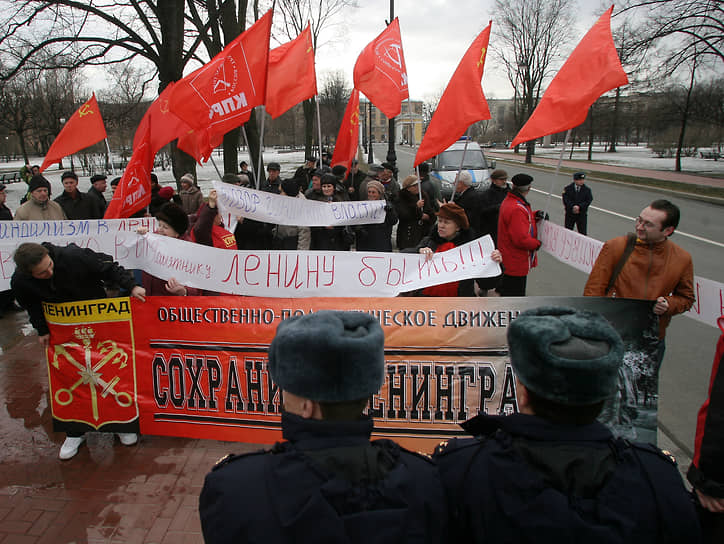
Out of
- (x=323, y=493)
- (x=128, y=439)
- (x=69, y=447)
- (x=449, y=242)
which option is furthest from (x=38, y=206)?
(x=323, y=493)

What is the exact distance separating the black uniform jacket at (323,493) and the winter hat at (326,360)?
0.31 ft

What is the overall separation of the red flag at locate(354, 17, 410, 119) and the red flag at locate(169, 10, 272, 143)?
169 centimetres

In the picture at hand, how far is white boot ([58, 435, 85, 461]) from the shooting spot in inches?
145

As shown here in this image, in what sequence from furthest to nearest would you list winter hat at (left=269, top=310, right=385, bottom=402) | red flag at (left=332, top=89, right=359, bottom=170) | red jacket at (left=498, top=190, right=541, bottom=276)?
red flag at (left=332, top=89, right=359, bottom=170) → red jacket at (left=498, top=190, right=541, bottom=276) → winter hat at (left=269, top=310, right=385, bottom=402)

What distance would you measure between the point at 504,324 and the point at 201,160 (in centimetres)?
430

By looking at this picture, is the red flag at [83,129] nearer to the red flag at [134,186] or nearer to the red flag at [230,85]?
the red flag at [134,186]

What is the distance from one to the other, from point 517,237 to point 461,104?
66.1 inches

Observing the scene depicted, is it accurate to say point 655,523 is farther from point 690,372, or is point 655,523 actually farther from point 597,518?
point 690,372

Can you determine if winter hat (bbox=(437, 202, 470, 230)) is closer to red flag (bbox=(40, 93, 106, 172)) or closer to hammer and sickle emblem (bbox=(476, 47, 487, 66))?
hammer and sickle emblem (bbox=(476, 47, 487, 66))

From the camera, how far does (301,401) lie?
53.6 inches

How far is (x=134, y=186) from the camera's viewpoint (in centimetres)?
518

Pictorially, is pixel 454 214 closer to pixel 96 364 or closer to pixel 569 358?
pixel 569 358

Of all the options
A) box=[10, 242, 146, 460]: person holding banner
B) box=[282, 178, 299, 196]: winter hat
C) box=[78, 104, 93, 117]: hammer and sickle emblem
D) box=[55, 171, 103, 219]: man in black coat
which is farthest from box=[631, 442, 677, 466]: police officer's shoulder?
box=[282, 178, 299, 196]: winter hat

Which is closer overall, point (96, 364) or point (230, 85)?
point (96, 364)
